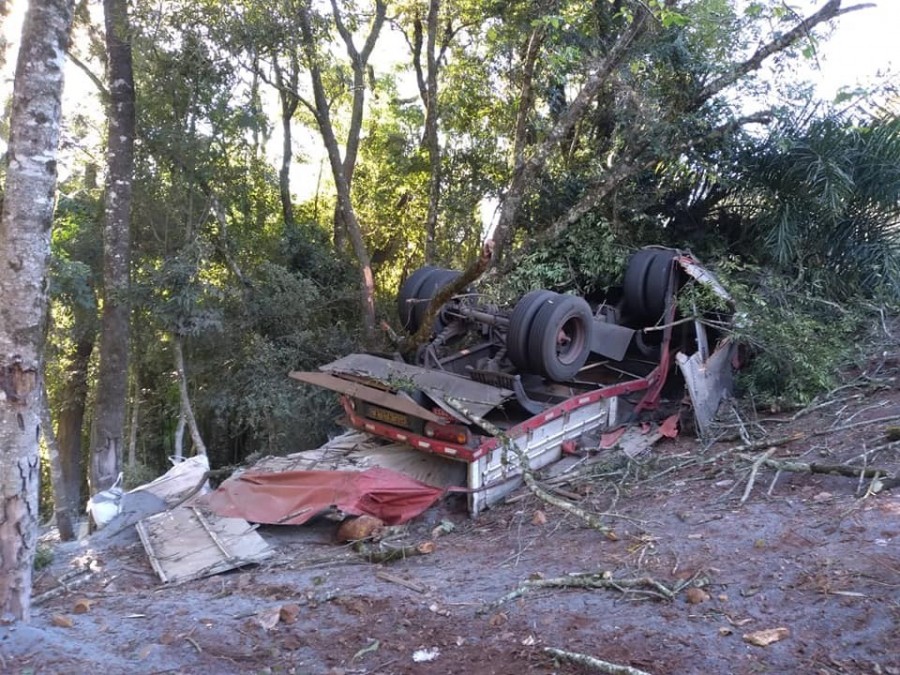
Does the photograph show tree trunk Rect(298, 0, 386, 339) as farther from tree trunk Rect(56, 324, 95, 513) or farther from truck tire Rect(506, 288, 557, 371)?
tree trunk Rect(56, 324, 95, 513)

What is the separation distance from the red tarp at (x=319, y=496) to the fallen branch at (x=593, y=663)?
2.99 m

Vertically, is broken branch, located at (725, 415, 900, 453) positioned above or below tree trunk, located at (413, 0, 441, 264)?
below

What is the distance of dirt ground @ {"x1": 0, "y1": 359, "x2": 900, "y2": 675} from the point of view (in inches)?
125

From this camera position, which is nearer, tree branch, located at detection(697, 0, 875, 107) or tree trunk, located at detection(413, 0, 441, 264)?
tree branch, located at detection(697, 0, 875, 107)

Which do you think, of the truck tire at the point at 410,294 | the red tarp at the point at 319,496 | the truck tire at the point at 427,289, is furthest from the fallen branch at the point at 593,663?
the truck tire at the point at 410,294

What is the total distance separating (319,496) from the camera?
602cm

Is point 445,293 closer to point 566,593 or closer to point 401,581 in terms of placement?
point 401,581

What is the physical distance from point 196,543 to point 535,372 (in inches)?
132

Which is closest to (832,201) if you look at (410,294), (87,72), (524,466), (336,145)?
(410,294)

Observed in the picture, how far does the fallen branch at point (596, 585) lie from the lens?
12.1 feet

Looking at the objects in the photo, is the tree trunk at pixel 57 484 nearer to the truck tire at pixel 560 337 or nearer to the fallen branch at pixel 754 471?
the truck tire at pixel 560 337

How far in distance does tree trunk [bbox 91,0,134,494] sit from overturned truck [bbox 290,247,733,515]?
3733 millimetres

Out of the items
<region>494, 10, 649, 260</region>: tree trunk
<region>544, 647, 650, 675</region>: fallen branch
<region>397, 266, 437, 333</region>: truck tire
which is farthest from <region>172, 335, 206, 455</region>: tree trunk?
<region>544, 647, 650, 675</region>: fallen branch

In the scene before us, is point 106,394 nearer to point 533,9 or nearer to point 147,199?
point 147,199
